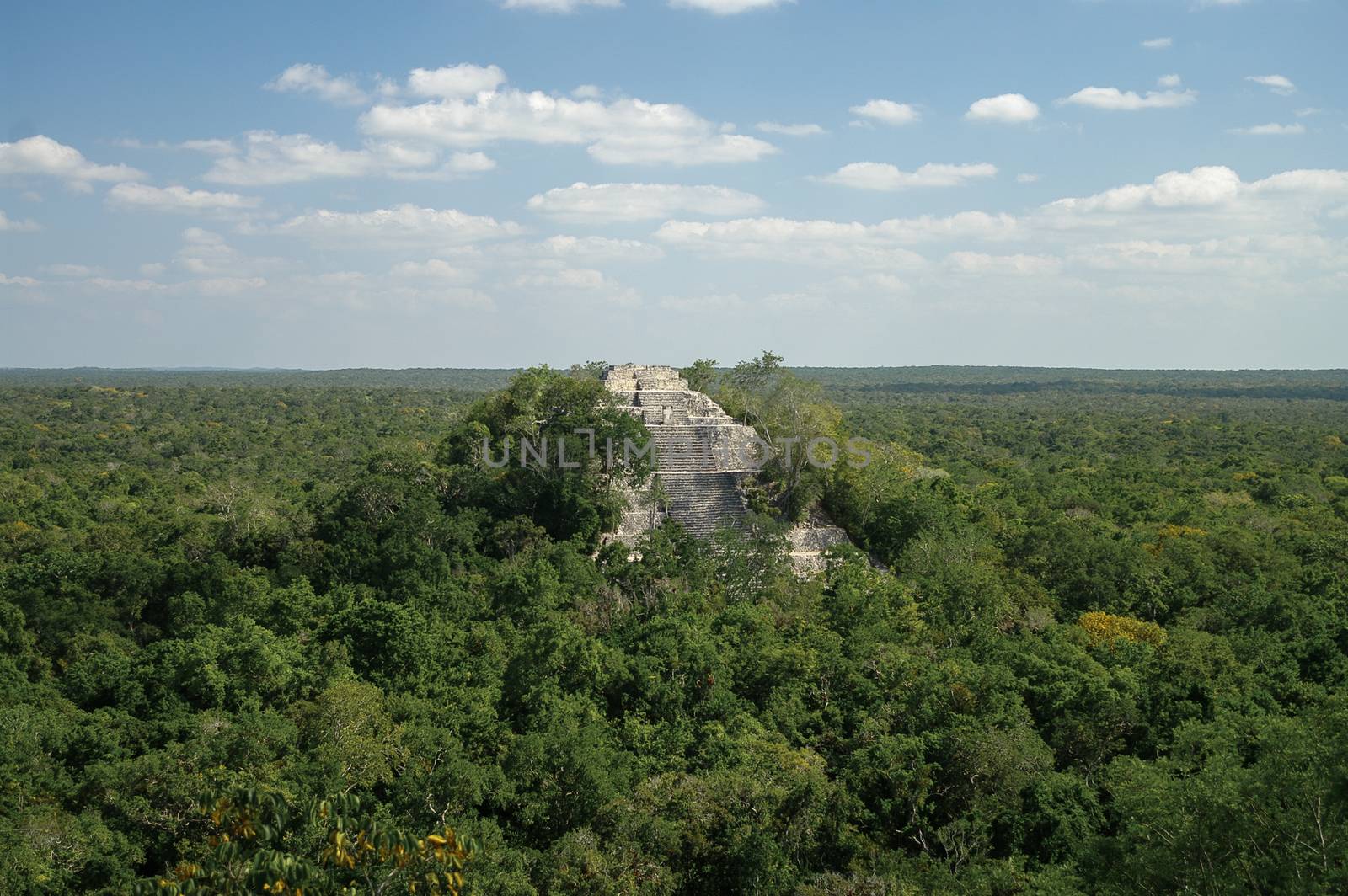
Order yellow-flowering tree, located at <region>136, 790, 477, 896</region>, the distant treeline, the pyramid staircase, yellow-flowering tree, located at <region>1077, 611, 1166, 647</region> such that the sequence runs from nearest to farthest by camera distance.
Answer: yellow-flowering tree, located at <region>136, 790, 477, 896</region> < yellow-flowering tree, located at <region>1077, 611, 1166, 647</region> < the pyramid staircase < the distant treeline

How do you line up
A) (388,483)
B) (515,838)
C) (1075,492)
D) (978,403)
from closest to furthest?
(515,838) < (388,483) < (1075,492) < (978,403)

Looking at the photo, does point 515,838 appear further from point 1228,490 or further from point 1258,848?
point 1228,490

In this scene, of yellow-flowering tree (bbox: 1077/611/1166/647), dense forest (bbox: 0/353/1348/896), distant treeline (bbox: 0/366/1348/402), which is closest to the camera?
dense forest (bbox: 0/353/1348/896)

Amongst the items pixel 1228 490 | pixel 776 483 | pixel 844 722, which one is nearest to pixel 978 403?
pixel 1228 490

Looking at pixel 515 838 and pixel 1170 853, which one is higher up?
pixel 1170 853

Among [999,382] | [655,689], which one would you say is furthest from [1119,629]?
[999,382]

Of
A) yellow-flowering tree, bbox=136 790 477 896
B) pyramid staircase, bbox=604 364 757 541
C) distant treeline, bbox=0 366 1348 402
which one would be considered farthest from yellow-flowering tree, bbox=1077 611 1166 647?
distant treeline, bbox=0 366 1348 402

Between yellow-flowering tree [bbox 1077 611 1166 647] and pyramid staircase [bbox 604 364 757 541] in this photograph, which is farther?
pyramid staircase [bbox 604 364 757 541]

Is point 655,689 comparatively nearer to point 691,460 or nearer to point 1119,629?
point 1119,629

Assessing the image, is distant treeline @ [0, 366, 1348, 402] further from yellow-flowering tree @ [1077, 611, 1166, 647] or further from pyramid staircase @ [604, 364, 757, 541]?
yellow-flowering tree @ [1077, 611, 1166, 647]
